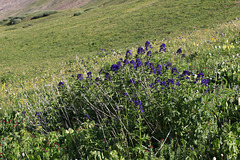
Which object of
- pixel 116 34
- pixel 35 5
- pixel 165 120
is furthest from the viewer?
pixel 35 5

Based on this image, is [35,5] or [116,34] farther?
[35,5]

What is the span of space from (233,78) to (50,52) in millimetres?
23103

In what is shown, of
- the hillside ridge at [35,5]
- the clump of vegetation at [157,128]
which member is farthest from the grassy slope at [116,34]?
the hillside ridge at [35,5]

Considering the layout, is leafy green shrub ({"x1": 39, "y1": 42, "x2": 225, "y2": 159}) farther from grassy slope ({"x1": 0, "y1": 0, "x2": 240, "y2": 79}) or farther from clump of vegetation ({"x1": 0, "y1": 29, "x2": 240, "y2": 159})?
grassy slope ({"x1": 0, "y1": 0, "x2": 240, "y2": 79})

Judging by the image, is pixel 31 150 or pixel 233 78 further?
pixel 233 78

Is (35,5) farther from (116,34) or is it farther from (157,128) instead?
(157,128)

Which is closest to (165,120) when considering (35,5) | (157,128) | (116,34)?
(157,128)

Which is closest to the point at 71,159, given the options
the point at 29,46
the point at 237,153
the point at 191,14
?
the point at 237,153

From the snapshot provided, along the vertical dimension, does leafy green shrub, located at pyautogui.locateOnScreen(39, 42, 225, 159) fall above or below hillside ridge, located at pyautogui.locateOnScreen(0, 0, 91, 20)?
below

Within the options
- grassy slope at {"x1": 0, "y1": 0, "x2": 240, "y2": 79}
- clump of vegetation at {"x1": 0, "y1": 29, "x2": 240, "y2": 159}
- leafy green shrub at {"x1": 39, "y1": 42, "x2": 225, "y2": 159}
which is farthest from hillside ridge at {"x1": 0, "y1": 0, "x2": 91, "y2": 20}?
leafy green shrub at {"x1": 39, "y1": 42, "x2": 225, "y2": 159}

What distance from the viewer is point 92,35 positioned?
26875 millimetres

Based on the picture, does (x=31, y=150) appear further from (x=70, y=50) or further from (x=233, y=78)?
(x=70, y=50)

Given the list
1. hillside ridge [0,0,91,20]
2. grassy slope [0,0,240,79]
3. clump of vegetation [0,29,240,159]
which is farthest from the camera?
hillside ridge [0,0,91,20]

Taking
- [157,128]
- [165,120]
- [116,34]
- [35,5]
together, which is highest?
[35,5]
